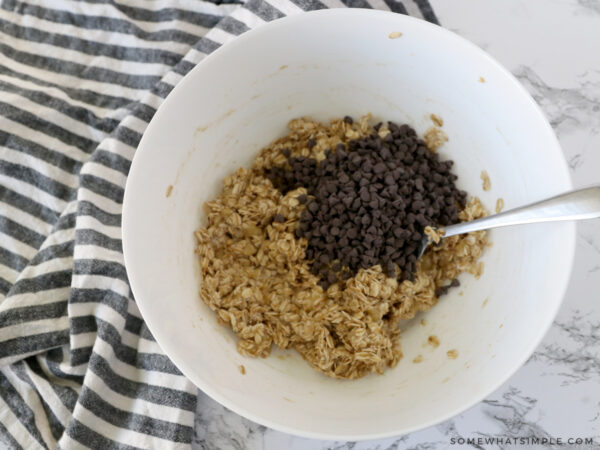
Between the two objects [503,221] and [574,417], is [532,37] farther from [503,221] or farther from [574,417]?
[574,417]

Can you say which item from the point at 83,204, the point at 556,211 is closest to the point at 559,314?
the point at 556,211

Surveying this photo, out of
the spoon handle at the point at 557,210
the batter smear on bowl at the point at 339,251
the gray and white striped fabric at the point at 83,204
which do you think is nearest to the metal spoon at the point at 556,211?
the spoon handle at the point at 557,210

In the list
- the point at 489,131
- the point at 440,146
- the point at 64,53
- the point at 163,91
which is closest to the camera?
the point at 489,131

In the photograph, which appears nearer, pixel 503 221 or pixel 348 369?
pixel 503 221

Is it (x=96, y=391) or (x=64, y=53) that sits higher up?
(x=64, y=53)

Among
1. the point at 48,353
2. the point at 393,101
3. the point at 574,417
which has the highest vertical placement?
the point at 393,101

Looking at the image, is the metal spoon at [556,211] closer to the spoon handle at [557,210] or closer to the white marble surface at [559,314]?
the spoon handle at [557,210]

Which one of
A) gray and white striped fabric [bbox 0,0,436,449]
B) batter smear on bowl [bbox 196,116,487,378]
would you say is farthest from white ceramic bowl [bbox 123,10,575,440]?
gray and white striped fabric [bbox 0,0,436,449]

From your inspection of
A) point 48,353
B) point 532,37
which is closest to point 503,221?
point 532,37
